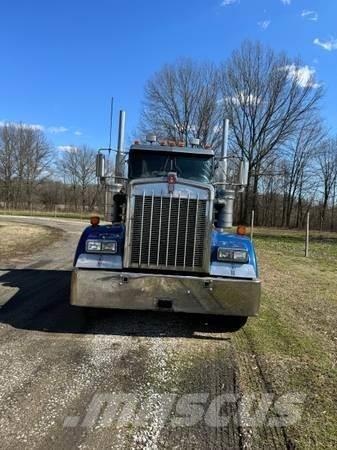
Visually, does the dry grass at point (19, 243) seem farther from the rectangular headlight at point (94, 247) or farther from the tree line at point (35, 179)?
the tree line at point (35, 179)

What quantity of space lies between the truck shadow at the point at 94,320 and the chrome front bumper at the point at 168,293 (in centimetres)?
58

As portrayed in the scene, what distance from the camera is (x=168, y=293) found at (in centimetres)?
551

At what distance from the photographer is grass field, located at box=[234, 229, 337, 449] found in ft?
12.0

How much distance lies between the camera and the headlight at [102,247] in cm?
576

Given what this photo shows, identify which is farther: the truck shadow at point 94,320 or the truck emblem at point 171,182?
the truck shadow at point 94,320

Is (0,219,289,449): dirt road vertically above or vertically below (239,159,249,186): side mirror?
below

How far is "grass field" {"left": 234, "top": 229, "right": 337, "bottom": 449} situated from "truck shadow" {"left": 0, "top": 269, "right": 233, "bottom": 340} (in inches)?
22.2

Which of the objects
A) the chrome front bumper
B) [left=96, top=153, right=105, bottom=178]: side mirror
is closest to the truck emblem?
the chrome front bumper

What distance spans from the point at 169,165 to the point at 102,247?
6.40ft

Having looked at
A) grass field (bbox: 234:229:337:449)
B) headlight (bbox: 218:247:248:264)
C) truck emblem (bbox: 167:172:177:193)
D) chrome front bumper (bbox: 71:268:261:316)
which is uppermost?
truck emblem (bbox: 167:172:177:193)

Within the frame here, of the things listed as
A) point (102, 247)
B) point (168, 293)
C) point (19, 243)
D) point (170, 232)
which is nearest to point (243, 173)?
point (170, 232)

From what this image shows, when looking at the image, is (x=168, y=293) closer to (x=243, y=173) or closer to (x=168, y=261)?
(x=168, y=261)

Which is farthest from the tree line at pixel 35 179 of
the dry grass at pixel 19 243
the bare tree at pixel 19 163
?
the dry grass at pixel 19 243

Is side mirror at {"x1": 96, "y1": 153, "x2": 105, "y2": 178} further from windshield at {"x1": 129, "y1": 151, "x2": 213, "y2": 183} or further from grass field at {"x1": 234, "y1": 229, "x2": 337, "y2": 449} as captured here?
grass field at {"x1": 234, "y1": 229, "x2": 337, "y2": 449}
